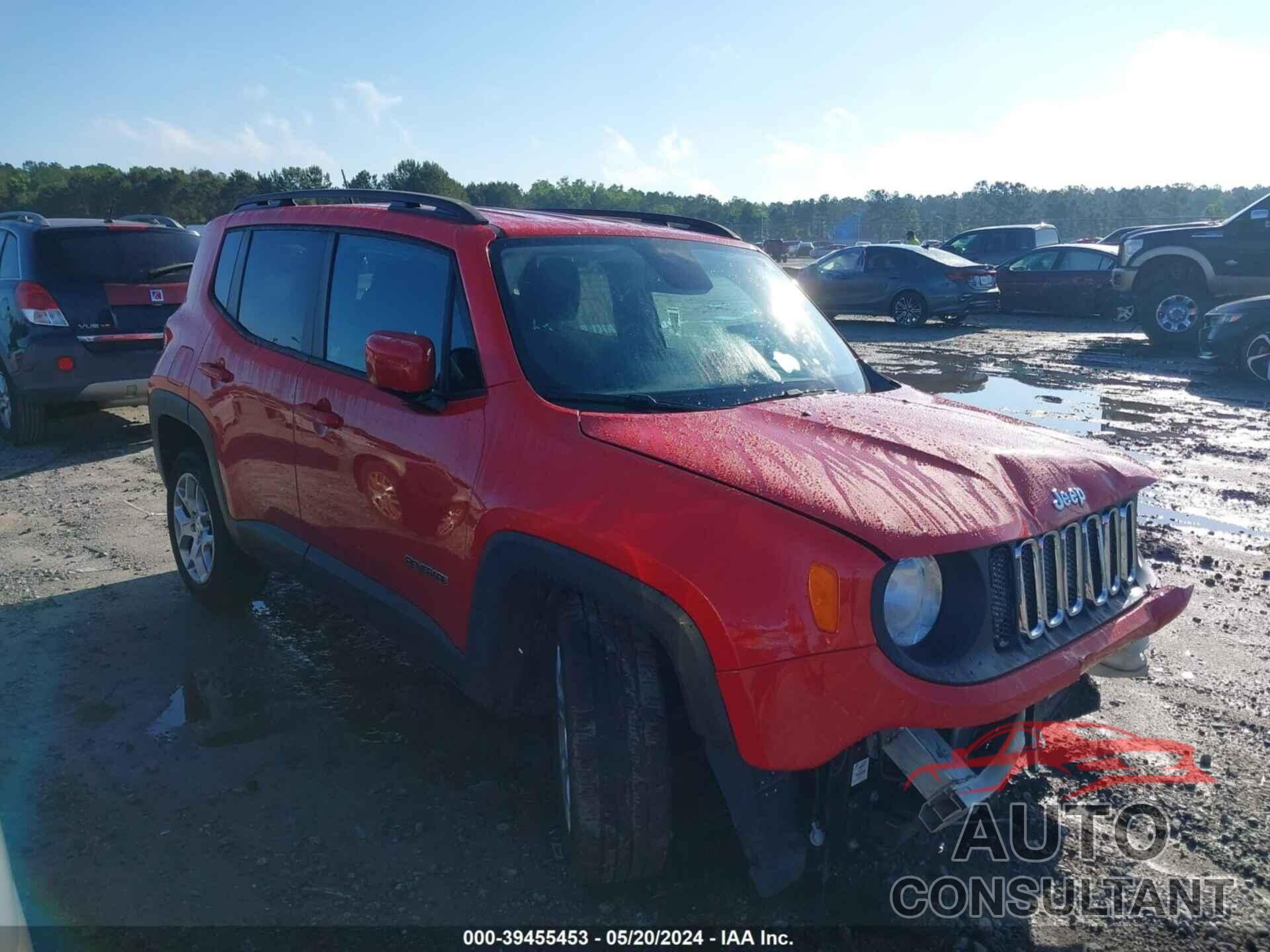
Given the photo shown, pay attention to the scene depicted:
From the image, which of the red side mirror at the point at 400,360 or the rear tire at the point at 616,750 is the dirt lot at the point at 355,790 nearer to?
the rear tire at the point at 616,750

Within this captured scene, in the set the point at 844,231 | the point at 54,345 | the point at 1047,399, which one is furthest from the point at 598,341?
the point at 844,231

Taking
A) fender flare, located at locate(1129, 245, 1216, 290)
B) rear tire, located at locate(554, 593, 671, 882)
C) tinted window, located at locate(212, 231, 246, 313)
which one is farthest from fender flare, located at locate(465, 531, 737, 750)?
fender flare, located at locate(1129, 245, 1216, 290)

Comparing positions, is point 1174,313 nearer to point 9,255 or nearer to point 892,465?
point 892,465

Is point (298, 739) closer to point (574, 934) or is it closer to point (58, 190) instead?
point (574, 934)

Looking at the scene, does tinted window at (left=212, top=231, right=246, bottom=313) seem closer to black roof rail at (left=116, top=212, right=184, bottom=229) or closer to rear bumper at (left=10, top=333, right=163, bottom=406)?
rear bumper at (left=10, top=333, right=163, bottom=406)

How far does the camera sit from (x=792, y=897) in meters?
2.82

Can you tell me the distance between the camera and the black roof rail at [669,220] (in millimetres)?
4281

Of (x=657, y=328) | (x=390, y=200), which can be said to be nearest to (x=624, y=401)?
(x=657, y=328)

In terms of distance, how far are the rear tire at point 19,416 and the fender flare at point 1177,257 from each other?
14847mm

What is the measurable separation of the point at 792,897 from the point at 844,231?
204 ft

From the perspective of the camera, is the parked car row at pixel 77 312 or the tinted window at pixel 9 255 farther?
the tinted window at pixel 9 255

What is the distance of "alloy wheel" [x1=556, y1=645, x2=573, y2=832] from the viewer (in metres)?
2.70

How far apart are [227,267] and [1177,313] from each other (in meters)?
14.4

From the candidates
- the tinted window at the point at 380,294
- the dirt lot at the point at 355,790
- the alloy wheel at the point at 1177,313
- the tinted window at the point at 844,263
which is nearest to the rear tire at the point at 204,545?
the dirt lot at the point at 355,790
